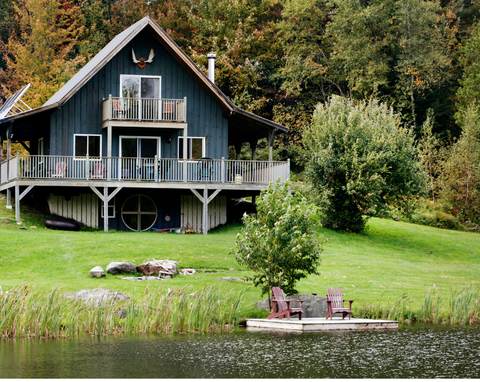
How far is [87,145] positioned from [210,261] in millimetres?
11242

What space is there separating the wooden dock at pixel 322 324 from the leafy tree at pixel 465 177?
2719 cm

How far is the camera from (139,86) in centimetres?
3281

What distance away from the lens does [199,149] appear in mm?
33656

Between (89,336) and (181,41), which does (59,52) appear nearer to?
(181,41)

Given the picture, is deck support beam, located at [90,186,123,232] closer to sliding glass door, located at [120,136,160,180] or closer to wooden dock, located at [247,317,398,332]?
sliding glass door, located at [120,136,160,180]

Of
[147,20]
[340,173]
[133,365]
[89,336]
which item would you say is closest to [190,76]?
[147,20]

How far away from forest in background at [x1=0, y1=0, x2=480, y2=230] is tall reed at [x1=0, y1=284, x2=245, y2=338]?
28.9m

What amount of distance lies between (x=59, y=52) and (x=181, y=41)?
31.5 feet

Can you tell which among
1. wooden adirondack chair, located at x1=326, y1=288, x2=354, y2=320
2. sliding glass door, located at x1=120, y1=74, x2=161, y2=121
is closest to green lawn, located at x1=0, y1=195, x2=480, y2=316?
wooden adirondack chair, located at x1=326, y1=288, x2=354, y2=320

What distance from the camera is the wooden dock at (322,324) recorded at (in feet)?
57.7

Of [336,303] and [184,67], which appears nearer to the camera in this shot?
[336,303]

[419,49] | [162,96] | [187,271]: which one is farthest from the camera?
[419,49]

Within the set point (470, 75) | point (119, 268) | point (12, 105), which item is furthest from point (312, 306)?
point (470, 75)

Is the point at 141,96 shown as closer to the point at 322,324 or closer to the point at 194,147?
the point at 194,147
